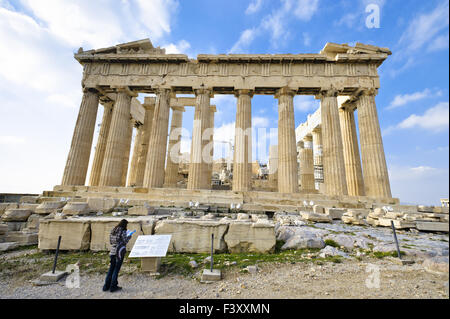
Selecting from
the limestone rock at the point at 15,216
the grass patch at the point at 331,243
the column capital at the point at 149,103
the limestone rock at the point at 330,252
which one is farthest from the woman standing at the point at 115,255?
the column capital at the point at 149,103

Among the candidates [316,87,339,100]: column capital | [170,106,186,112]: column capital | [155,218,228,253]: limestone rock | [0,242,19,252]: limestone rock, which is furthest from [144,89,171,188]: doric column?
[316,87,339,100]: column capital

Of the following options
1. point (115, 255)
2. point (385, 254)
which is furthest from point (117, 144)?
point (385, 254)

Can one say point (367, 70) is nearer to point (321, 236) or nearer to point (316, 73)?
point (316, 73)

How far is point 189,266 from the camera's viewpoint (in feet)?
13.8

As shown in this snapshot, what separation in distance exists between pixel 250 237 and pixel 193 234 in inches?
60.2

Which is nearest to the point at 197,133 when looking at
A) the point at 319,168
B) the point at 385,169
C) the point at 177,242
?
the point at 177,242

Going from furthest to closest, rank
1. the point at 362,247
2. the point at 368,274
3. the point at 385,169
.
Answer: the point at 385,169
the point at 362,247
the point at 368,274

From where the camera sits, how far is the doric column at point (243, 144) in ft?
45.8

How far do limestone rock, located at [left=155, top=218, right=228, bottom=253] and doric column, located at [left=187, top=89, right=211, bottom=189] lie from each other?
28.6 feet

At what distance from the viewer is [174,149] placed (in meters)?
19.4

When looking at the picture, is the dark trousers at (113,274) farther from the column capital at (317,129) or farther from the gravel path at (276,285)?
the column capital at (317,129)

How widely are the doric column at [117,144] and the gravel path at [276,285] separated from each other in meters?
11.7

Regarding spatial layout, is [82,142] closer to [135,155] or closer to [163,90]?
[135,155]

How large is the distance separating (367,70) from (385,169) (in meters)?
8.03
